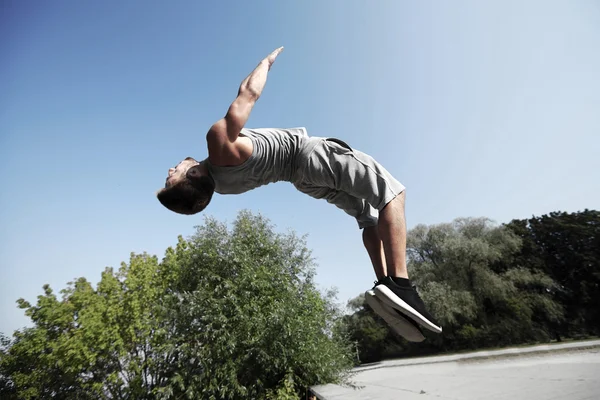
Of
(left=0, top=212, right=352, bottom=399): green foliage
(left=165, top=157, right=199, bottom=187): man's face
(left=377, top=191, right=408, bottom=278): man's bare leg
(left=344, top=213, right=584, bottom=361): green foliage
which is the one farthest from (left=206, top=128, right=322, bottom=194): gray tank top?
(left=344, top=213, right=584, bottom=361): green foliage

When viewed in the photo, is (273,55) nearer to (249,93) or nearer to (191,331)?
(249,93)

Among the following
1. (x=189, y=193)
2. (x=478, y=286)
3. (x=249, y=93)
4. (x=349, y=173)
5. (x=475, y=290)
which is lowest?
(x=475, y=290)

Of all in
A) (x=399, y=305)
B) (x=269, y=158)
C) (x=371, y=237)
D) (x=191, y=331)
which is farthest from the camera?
(x=191, y=331)

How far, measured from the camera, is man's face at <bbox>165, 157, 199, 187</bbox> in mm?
2178

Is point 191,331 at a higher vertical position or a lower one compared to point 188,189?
lower

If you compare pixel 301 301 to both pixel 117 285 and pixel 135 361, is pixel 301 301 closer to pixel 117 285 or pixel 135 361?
pixel 135 361

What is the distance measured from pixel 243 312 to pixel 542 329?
25.8 metres

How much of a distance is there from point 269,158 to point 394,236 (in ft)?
3.20

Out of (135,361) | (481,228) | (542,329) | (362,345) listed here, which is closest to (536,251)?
(481,228)

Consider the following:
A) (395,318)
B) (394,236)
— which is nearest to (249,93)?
(394,236)

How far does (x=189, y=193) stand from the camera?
214cm

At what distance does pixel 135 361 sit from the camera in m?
12.2

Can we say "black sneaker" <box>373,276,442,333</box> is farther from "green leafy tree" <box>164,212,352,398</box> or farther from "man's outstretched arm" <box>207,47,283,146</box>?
"green leafy tree" <box>164,212,352,398</box>

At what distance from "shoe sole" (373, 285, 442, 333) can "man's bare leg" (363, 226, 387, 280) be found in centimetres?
48
